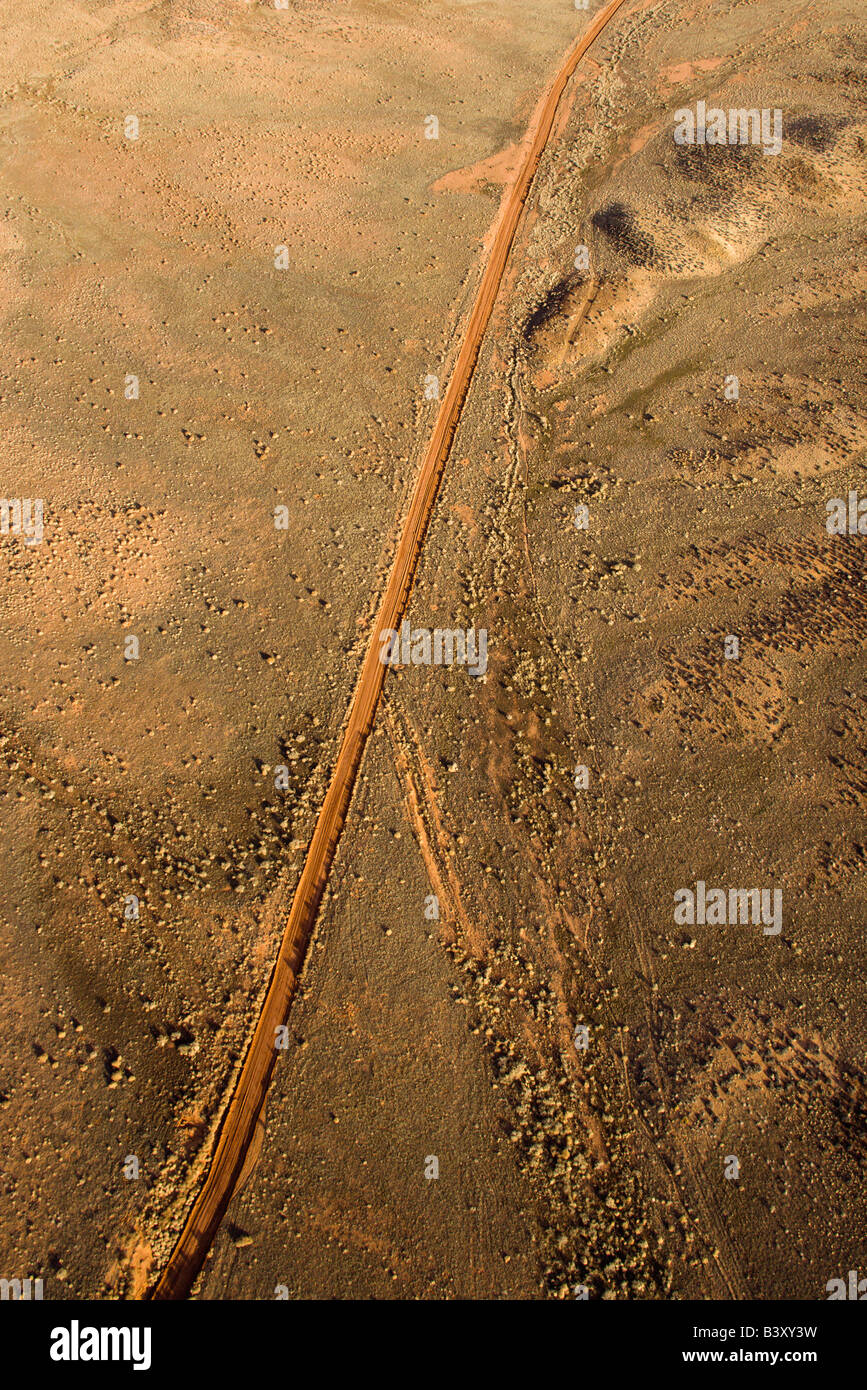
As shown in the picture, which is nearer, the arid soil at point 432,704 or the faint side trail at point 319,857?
the faint side trail at point 319,857

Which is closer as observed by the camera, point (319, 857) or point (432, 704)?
point (319, 857)

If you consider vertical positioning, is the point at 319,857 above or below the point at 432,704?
below

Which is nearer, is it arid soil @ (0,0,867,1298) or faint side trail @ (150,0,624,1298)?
faint side trail @ (150,0,624,1298)

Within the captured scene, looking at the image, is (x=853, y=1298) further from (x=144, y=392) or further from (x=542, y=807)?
(x=144, y=392)
